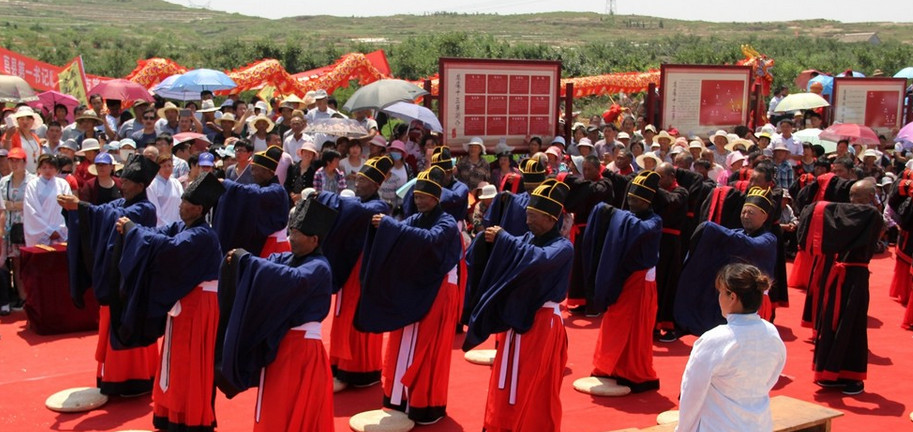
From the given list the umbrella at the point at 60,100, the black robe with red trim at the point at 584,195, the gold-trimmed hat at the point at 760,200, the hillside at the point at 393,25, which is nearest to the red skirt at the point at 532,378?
the gold-trimmed hat at the point at 760,200

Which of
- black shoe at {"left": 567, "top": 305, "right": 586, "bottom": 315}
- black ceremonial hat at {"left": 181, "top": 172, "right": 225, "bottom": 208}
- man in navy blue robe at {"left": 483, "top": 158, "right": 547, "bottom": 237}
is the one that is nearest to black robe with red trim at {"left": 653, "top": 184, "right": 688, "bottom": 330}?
black shoe at {"left": 567, "top": 305, "right": 586, "bottom": 315}

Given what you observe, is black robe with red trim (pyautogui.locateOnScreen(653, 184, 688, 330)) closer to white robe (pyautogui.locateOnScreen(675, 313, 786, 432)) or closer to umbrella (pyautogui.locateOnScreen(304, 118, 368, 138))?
A: umbrella (pyautogui.locateOnScreen(304, 118, 368, 138))

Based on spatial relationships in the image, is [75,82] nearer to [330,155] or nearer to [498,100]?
[498,100]

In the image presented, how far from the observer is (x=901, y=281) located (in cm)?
1145

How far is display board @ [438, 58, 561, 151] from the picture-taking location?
13227mm

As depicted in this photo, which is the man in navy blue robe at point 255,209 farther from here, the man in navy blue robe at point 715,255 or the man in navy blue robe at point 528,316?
the man in navy blue robe at point 715,255

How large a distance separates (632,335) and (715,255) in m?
0.96

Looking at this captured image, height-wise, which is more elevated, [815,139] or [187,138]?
[187,138]

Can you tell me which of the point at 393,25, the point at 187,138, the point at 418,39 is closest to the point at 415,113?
the point at 187,138

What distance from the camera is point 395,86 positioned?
13.4 meters

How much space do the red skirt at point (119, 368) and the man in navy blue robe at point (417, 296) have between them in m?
1.84

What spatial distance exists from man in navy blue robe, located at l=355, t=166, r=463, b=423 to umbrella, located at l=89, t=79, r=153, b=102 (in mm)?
8646

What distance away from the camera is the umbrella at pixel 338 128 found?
1213cm

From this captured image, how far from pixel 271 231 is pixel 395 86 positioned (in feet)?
17.9
